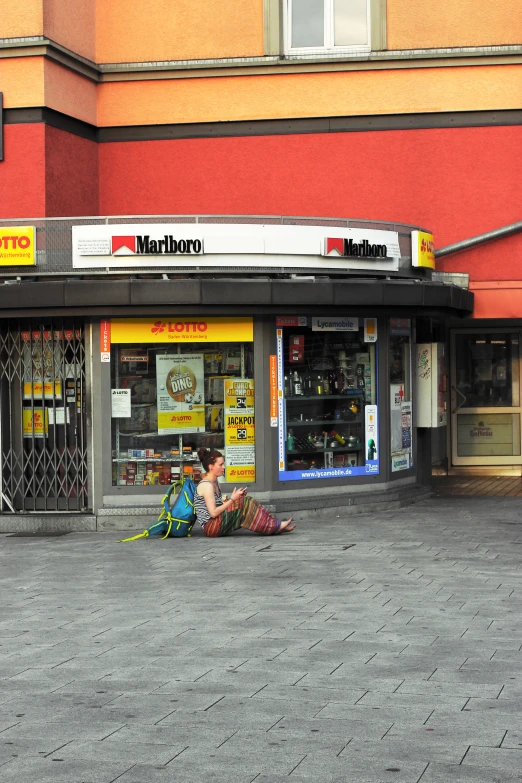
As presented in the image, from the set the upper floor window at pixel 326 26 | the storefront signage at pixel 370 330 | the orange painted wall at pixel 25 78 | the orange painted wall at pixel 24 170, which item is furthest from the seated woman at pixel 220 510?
the upper floor window at pixel 326 26

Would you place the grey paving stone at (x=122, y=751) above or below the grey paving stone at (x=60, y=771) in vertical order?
above

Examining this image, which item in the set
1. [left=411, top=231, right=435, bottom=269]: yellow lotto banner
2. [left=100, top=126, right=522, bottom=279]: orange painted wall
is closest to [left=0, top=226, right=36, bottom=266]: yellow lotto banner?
[left=411, top=231, right=435, bottom=269]: yellow lotto banner

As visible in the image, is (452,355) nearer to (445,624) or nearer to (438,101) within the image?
(438,101)

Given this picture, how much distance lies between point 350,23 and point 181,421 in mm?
7204

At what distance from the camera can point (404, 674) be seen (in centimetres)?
633

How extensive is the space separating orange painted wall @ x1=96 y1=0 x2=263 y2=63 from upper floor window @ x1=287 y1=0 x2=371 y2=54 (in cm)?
52

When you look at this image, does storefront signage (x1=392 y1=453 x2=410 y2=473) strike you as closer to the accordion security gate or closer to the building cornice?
the accordion security gate

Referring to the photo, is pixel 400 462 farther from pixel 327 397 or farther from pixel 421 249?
pixel 421 249

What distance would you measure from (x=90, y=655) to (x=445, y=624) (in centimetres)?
233

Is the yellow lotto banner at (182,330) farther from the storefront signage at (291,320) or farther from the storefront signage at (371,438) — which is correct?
the storefront signage at (371,438)

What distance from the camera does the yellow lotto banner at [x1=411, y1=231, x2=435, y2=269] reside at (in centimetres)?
1406

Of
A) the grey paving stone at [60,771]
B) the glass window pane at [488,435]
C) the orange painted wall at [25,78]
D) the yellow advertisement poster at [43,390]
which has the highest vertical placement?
the orange painted wall at [25,78]

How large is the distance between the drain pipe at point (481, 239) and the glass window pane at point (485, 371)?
277 cm

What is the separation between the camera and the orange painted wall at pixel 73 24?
51.4 ft
